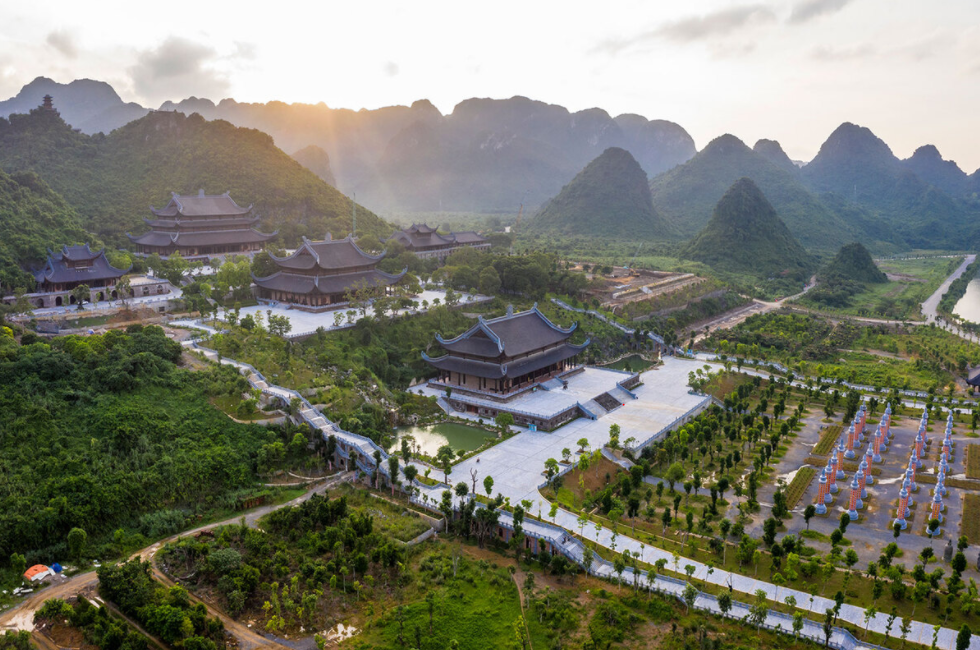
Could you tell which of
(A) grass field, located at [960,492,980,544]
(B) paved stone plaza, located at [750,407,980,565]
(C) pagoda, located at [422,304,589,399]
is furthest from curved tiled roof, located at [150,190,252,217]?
(A) grass field, located at [960,492,980,544]

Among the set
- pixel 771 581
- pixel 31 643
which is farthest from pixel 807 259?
pixel 31 643

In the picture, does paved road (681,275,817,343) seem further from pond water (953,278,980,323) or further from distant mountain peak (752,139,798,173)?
distant mountain peak (752,139,798,173)

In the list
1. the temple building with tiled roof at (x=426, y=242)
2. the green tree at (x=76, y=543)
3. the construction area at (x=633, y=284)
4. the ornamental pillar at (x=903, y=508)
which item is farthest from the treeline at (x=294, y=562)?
the temple building with tiled roof at (x=426, y=242)

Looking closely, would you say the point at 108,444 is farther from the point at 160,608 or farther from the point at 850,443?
the point at 850,443

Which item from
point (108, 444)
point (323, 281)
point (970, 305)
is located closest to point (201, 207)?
point (323, 281)

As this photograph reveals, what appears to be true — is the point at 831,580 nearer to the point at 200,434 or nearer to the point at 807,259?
the point at 200,434

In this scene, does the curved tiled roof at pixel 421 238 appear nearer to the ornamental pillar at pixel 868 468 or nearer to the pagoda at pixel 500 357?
the pagoda at pixel 500 357

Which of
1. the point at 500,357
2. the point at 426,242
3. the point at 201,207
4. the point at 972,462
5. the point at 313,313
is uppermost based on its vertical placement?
the point at 201,207
